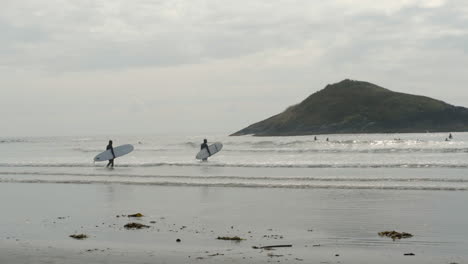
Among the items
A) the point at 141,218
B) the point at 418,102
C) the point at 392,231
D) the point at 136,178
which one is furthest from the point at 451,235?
the point at 418,102

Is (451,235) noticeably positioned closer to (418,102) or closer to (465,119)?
(465,119)

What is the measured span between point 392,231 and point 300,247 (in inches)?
90.1

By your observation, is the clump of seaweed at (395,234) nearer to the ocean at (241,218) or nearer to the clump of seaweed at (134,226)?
the ocean at (241,218)

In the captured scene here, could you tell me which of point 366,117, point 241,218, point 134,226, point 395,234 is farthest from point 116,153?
point 366,117

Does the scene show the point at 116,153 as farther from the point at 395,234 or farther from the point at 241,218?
the point at 395,234

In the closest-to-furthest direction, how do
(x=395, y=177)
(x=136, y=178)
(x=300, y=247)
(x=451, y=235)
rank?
1. (x=300, y=247)
2. (x=451, y=235)
3. (x=395, y=177)
4. (x=136, y=178)

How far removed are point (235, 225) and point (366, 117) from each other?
170750 mm

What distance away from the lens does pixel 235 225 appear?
13.4 metres

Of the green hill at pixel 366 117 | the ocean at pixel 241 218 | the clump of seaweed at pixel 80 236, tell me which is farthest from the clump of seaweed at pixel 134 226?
the green hill at pixel 366 117

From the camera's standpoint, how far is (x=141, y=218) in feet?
48.7

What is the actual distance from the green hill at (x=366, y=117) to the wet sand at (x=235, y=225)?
478ft

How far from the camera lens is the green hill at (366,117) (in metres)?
167

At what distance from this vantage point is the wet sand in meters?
10.1

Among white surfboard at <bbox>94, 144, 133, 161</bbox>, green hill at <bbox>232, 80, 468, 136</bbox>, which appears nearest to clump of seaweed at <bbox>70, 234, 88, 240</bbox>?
white surfboard at <bbox>94, 144, 133, 161</bbox>
